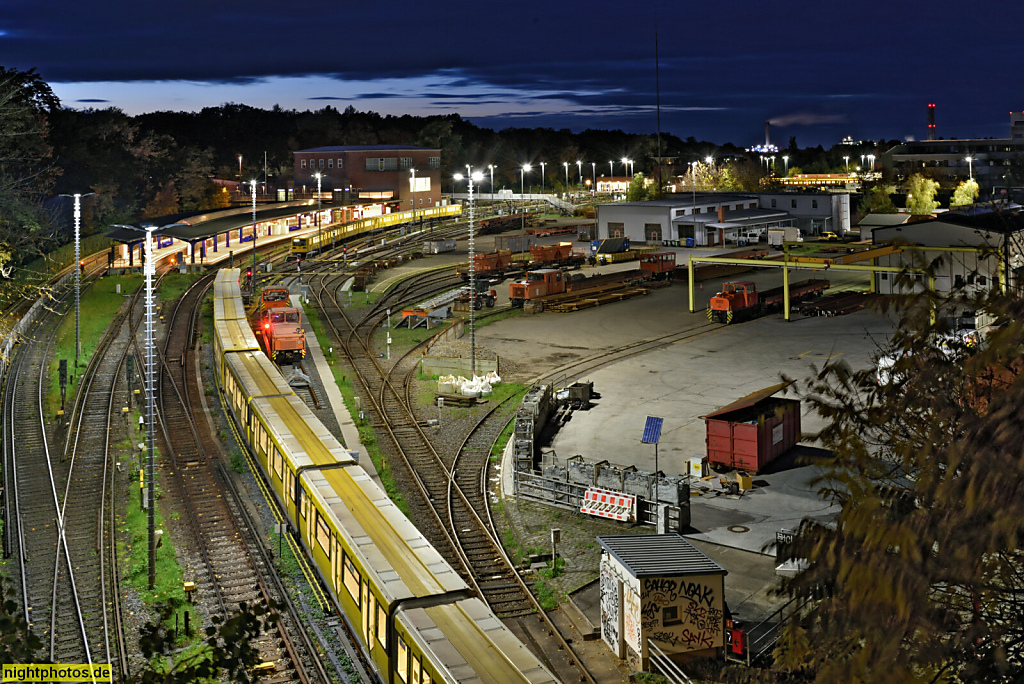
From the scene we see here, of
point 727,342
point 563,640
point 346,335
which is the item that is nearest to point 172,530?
point 563,640

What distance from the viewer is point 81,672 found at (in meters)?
13.2

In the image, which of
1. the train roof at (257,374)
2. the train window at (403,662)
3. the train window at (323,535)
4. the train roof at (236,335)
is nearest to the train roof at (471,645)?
the train window at (403,662)

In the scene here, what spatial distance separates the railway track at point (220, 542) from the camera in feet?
49.8

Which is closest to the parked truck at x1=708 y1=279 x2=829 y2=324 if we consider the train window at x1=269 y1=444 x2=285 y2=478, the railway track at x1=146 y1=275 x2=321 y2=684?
the railway track at x1=146 y1=275 x2=321 y2=684

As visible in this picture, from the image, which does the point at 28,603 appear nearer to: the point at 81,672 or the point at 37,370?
the point at 81,672

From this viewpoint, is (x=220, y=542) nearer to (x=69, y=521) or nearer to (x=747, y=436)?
(x=69, y=521)

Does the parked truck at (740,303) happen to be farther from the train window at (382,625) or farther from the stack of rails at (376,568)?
the train window at (382,625)

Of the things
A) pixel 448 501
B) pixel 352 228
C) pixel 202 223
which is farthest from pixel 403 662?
pixel 352 228

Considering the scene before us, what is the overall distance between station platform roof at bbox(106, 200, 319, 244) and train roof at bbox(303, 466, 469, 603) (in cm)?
4137

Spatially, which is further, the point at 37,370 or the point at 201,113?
the point at 201,113

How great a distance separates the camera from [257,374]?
26.1 m

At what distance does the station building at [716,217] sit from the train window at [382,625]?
208ft

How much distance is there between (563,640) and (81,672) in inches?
280

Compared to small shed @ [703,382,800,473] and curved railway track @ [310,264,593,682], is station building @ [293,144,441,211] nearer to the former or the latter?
curved railway track @ [310,264,593,682]
